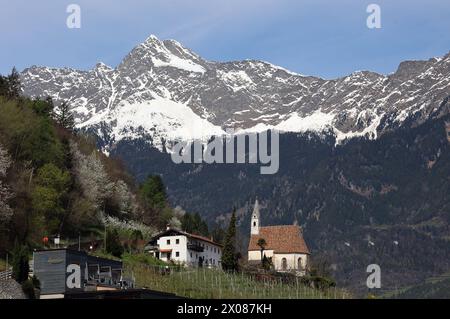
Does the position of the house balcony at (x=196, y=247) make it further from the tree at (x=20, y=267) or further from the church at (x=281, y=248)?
the tree at (x=20, y=267)

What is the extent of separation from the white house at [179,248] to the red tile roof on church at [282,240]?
31.7 meters

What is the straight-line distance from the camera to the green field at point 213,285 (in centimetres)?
9062

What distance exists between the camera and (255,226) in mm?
184750

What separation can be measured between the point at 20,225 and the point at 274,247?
8369cm

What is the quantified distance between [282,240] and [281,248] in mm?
2574

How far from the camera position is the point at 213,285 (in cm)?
9962

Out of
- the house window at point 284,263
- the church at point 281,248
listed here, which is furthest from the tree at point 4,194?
the house window at point 284,263

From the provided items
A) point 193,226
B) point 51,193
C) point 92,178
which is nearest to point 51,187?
point 51,193

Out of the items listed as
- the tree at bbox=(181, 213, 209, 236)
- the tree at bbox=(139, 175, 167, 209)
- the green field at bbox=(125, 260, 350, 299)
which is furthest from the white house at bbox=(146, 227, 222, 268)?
the tree at bbox=(181, 213, 209, 236)

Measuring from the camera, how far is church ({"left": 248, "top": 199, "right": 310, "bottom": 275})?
167 meters

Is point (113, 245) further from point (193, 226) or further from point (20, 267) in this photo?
point (193, 226)
